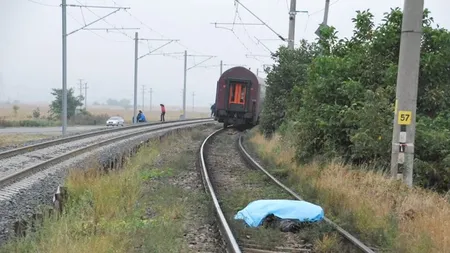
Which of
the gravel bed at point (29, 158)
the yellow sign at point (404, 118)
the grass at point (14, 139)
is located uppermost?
the yellow sign at point (404, 118)

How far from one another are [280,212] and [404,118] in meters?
3.64

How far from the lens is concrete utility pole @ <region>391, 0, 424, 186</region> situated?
10234mm

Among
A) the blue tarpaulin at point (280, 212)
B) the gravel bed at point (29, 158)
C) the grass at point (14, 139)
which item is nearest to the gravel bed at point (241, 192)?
the blue tarpaulin at point (280, 212)

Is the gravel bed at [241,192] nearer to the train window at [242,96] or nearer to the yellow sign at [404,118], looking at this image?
the yellow sign at [404,118]

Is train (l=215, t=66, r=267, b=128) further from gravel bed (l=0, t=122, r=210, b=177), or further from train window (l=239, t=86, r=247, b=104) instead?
gravel bed (l=0, t=122, r=210, b=177)

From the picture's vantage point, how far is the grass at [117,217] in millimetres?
6738

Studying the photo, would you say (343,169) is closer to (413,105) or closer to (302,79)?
A: (413,105)

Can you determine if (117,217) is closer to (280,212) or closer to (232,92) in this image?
(280,212)

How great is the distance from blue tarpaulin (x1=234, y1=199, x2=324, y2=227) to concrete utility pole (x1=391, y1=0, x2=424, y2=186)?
2.75 m

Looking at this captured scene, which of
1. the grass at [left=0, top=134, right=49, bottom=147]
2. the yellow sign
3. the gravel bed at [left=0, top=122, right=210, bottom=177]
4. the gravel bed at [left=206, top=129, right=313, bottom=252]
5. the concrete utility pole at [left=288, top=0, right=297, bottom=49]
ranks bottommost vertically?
the grass at [left=0, top=134, right=49, bottom=147]

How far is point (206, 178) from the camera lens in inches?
502

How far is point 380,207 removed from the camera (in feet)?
28.2

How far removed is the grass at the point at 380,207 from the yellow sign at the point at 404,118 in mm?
1167

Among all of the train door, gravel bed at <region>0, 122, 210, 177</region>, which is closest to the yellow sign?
gravel bed at <region>0, 122, 210, 177</region>
